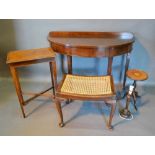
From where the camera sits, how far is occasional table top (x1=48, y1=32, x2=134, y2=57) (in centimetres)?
188

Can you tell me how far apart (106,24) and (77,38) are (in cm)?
46

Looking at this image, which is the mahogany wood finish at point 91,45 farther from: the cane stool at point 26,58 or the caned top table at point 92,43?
the cane stool at point 26,58

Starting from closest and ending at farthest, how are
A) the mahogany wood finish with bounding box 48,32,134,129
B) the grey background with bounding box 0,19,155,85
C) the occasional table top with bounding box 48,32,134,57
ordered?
the mahogany wood finish with bounding box 48,32,134,129 → the occasional table top with bounding box 48,32,134,57 → the grey background with bounding box 0,19,155,85

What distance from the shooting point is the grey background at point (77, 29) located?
2285 millimetres

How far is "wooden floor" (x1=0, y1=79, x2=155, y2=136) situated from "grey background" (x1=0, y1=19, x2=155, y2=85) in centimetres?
47

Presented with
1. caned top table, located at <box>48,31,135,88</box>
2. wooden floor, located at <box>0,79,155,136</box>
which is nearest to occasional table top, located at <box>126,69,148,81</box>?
caned top table, located at <box>48,31,135,88</box>

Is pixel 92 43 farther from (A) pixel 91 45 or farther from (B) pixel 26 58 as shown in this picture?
(B) pixel 26 58

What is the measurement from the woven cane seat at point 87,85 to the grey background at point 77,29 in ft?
2.03

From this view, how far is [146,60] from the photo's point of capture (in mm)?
2500

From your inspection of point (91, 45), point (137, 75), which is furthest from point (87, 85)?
point (137, 75)

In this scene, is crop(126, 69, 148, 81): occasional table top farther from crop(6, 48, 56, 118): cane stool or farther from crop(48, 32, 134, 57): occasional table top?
crop(6, 48, 56, 118): cane stool
